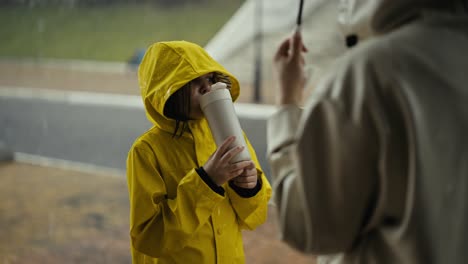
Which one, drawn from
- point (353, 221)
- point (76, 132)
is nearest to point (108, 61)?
point (76, 132)

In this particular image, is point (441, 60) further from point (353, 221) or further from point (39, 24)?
point (39, 24)

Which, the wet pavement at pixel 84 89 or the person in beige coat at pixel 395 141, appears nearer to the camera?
the person in beige coat at pixel 395 141

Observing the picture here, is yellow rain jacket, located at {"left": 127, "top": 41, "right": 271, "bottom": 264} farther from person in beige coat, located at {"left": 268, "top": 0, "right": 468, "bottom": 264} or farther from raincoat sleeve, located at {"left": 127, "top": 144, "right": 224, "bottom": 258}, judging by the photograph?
person in beige coat, located at {"left": 268, "top": 0, "right": 468, "bottom": 264}

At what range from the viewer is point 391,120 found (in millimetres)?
748

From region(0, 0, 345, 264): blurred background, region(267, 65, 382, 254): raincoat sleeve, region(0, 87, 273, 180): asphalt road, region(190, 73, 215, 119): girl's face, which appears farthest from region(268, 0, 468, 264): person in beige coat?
region(0, 87, 273, 180): asphalt road

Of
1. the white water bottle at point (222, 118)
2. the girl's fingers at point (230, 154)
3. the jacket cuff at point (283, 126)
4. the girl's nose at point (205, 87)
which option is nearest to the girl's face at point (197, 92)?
the girl's nose at point (205, 87)

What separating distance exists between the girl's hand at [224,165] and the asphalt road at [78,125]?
6.82 feet

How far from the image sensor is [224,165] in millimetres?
1184

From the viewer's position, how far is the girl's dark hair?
1.36m

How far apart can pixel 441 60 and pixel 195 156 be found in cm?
79

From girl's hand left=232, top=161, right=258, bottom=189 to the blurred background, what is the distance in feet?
3.93

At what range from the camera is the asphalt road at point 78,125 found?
3.98 m

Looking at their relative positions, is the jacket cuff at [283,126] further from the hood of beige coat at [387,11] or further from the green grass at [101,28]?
the green grass at [101,28]

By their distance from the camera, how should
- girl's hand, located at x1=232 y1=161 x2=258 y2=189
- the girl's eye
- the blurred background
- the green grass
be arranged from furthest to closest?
the green grass < the blurred background < the girl's eye < girl's hand, located at x1=232 y1=161 x2=258 y2=189
